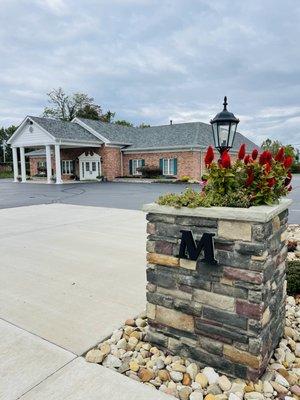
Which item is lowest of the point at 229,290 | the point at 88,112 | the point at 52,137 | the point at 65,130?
the point at 229,290

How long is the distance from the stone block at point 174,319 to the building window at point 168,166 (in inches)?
990

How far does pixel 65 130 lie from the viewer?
29.3 m

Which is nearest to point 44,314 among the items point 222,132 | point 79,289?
point 79,289

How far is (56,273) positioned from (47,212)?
22.2ft

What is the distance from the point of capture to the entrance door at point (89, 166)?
3090cm

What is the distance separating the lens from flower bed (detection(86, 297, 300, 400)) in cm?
243

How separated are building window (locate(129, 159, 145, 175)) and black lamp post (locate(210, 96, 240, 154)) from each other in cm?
2506

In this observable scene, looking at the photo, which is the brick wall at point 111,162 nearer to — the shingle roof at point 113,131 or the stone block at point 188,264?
the shingle roof at point 113,131

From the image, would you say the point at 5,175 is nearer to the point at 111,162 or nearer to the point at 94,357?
the point at 111,162

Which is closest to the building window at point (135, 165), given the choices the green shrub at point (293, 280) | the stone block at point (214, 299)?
the green shrub at point (293, 280)

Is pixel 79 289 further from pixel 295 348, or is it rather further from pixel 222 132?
pixel 222 132

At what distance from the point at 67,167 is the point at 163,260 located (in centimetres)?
3242

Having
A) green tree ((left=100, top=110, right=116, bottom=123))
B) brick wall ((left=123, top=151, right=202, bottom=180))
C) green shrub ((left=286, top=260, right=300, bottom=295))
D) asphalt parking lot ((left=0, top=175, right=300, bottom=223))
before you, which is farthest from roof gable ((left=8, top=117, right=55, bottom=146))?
green shrub ((left=286, top=260, right=300, bottom=295))

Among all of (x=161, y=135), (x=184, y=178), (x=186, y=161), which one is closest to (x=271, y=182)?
(x=184, y=178)
